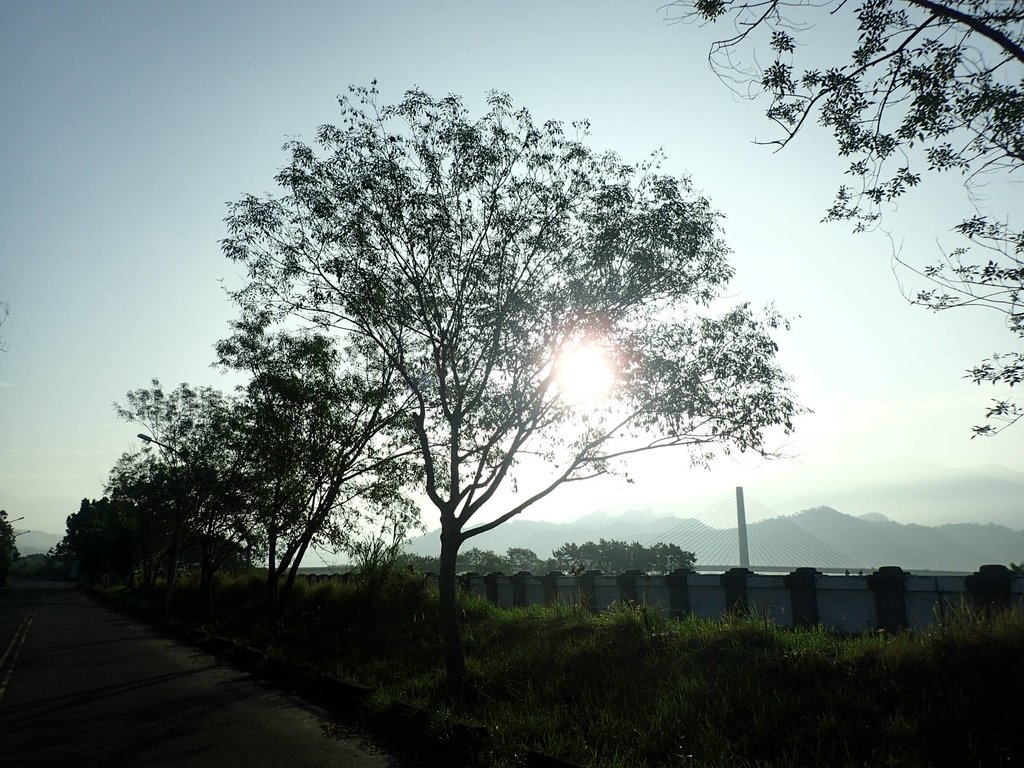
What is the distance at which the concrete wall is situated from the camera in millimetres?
10477

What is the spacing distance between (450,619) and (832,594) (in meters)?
7.75

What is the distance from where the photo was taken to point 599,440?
11859 millimetres

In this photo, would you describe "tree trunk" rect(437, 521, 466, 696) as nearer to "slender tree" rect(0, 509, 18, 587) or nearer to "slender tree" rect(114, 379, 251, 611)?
"slender tree" rect(114, 379, 251, 611)

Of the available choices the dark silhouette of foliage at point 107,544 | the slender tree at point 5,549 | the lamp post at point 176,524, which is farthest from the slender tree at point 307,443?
the slender tree at point 5,549

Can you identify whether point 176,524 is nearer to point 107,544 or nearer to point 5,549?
point 107,544

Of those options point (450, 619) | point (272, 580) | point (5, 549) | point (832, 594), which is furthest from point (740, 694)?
point (5, 549)

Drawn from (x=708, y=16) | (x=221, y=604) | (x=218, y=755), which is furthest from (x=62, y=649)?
(x=708, y=16)

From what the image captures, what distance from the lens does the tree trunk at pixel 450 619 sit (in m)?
10.3

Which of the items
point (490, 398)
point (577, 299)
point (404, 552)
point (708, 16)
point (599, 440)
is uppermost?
point (708, 16)

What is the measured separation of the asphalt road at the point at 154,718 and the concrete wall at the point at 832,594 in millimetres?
6214

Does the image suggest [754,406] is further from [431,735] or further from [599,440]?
[431,735]

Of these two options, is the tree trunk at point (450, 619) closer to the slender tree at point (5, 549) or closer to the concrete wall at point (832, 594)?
the concrete wall at point (832, 594)

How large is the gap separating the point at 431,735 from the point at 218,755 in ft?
7.73

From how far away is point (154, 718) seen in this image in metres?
9.59
